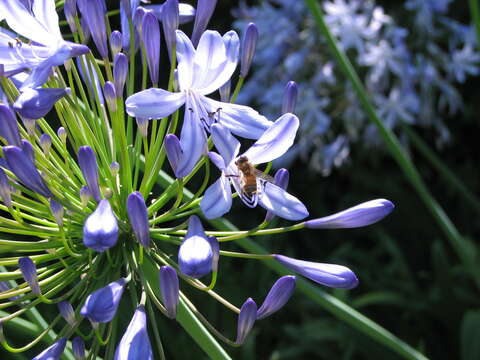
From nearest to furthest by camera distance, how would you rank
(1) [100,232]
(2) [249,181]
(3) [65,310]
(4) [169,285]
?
1. (1) [100,232]
2. (4) [169,285]
3. (3) [65,310]
4. (2) [249,181]

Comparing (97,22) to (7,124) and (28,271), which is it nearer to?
(7,124)

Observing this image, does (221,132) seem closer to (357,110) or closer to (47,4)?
(47,4)

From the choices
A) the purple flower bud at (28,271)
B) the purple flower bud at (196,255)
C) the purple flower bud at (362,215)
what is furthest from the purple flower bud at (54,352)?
the purple flower bud at (362,215)

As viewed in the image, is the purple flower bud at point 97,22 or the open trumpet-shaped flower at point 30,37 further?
the purple flower bud at point 97,22

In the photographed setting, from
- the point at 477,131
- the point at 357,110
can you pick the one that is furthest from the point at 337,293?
the point at 477,131

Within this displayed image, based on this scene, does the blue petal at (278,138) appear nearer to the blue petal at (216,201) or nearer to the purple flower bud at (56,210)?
the blue petal at (216,201)

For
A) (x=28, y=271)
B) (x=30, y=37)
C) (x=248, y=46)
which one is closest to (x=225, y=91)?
(x=248, y=46)
